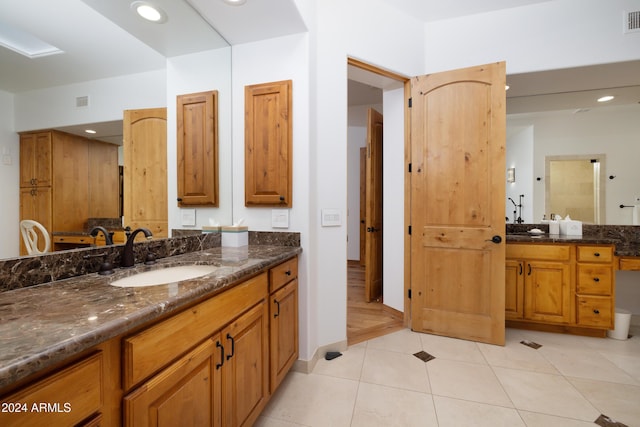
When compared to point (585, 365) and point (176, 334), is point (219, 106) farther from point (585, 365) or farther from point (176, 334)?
point (585, 365)

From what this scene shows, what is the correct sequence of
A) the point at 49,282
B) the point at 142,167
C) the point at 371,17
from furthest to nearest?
the point at 371,17 → the point at 142,167 → the point at 49,282

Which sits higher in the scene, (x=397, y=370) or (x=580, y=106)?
(x=580, y=106)

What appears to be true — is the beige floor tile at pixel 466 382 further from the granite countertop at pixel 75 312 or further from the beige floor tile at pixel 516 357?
the granite countertop at pixel 75 312

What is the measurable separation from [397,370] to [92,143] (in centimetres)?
225

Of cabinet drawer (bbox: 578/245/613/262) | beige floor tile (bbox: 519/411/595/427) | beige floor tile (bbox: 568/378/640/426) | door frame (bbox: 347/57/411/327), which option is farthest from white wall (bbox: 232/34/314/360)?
cabinet drawer (bbox: 578/245/613/262)

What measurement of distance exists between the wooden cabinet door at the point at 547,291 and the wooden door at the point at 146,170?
303 centimetres

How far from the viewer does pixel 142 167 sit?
1.45 metres

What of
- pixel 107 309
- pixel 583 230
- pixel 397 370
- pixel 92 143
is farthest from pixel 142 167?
pixel 583 230

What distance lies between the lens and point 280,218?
6.46 feet

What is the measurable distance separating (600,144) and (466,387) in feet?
9.07

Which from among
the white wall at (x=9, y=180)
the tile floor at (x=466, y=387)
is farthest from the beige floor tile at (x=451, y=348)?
the white wall at (x=9, y=180)

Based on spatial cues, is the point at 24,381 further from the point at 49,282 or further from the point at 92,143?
the point at 92,143

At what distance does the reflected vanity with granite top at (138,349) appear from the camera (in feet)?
1.76

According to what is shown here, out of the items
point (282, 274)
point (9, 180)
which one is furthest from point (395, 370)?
point (9, 180)
